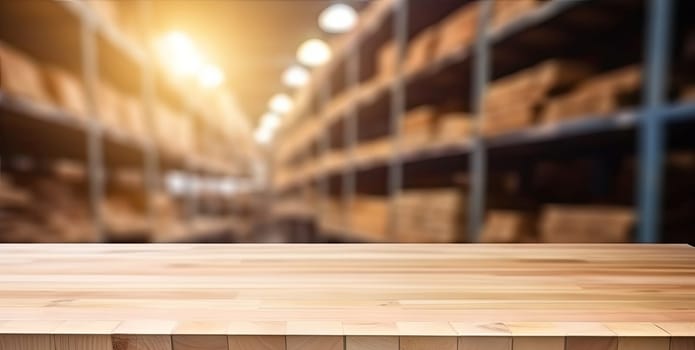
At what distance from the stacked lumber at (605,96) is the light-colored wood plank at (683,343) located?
113 centimetres

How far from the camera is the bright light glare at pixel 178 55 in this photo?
11.0ft

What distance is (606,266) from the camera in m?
0.68

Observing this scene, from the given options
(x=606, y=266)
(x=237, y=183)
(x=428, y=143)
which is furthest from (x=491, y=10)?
(x=237, y=183)

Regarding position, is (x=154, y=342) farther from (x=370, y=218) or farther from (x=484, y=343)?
(x=370, y=218)

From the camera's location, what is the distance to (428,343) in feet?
1.28

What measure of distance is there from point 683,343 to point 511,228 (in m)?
1.50

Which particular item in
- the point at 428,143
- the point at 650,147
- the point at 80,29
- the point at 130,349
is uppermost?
the point at 80,29

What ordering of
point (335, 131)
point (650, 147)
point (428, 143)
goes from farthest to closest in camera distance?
point (335, 131) < point (428, 143) < point (650, 147)

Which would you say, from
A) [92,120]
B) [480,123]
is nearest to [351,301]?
[480,123]

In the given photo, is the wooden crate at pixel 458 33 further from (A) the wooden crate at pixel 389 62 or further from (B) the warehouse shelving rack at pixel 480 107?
(A) the wooden crate at pixel 389 62

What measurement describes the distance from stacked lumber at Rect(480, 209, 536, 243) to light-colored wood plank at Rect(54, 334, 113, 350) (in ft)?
5.57

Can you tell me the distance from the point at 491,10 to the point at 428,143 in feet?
2.55

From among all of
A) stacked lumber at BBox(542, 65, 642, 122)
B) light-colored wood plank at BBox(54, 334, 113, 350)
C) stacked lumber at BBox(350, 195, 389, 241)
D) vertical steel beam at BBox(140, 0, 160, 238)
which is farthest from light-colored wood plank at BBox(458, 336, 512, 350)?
vertical steel beam at BBox(140, 0, 160, 238)

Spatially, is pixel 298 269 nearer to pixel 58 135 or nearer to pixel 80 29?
pixel 80 29
